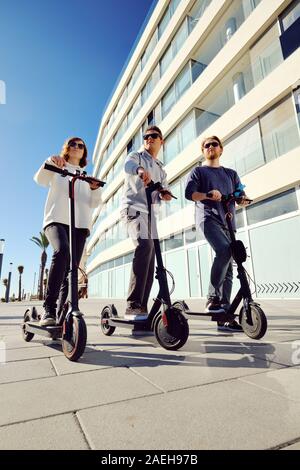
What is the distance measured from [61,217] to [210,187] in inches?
72.8

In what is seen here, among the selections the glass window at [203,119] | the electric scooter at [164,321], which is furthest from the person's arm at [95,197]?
the glass window at [203,119]

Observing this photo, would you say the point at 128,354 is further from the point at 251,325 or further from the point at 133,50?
the point at 133,50

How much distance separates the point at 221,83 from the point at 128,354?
1258 cm

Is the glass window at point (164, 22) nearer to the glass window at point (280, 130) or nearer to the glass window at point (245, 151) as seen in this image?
the glass window at point (245, 151)

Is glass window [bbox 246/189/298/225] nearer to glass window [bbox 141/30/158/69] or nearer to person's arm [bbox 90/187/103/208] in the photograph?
person's arm [bbox 90/187/103/208]

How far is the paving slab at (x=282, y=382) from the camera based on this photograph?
48.5 inches

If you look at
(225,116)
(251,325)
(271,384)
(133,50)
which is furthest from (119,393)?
(133,50)

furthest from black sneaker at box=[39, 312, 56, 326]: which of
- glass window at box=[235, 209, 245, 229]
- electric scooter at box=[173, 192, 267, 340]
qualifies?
glass window at box=[235, 209, 245, 229]

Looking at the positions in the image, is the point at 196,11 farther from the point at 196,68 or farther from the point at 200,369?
the point at 200,369

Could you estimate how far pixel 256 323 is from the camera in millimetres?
2486

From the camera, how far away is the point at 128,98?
2158cm

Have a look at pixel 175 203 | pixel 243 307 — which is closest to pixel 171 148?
pixel 175 203

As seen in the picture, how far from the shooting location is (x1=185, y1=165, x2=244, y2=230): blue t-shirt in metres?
3.21

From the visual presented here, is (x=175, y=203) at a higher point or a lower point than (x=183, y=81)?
lower
